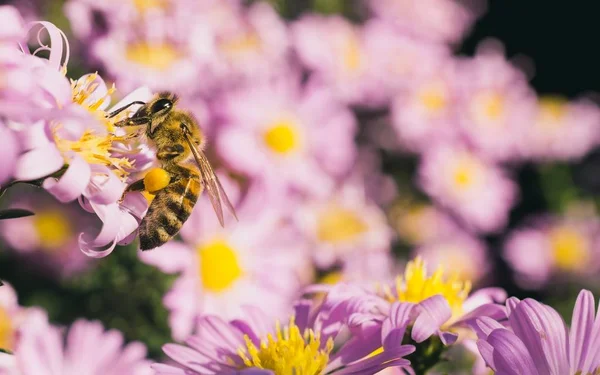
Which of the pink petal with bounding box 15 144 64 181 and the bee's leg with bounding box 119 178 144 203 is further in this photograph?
the bee's leg with bounding box 119 178 144 203

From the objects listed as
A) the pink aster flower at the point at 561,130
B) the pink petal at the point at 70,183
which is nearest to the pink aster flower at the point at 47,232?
the pink petal at the point at 70,183

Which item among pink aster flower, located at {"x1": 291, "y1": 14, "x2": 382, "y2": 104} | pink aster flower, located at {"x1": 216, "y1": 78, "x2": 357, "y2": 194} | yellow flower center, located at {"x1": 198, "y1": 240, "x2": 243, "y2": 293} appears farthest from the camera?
pink aster flower, located at {"x1": 291, "y1": 14, "x2": 382, "y2": 104}

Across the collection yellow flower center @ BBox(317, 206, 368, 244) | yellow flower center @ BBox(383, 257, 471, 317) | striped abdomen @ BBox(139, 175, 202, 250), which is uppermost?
striped abdomen @ BBox(139, 175, 202, 250)

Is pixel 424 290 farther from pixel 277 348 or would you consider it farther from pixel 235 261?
pixel 235 261

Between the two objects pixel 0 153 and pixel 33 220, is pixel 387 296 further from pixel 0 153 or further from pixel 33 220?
pixel 33 220

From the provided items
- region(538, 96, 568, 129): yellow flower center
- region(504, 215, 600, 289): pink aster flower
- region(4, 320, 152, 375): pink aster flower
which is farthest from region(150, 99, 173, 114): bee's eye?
region(538, 96, 568, 129): yellow flower center

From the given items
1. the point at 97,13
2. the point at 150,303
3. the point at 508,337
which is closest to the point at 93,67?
the point at 97,13

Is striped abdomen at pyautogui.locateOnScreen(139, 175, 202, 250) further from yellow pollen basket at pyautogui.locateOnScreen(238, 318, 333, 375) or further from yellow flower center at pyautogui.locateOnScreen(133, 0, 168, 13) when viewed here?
yellow flower center at pyautogui.locateOnScreen(133, 0, 168, 13)

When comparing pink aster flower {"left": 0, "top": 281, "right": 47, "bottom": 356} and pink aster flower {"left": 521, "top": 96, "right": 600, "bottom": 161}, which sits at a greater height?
pink aster flower {"left": 0, "top": 281, "right": 47, "bottom": 356}
